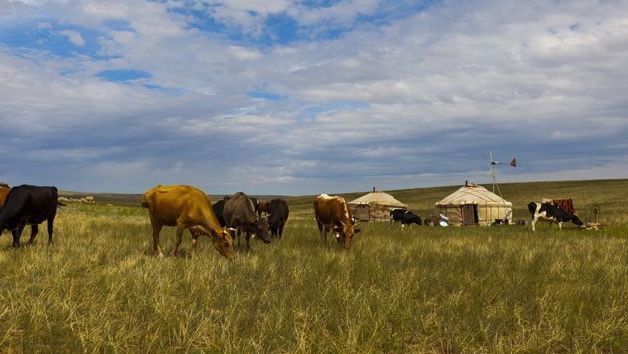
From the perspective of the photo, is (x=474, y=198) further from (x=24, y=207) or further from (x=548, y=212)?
(x=24, y=207)

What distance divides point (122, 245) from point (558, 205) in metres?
31.6

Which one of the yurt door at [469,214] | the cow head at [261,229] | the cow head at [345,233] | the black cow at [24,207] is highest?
the black cow at [24,207]

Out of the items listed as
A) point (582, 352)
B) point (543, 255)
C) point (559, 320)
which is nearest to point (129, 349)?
point (582, 352)

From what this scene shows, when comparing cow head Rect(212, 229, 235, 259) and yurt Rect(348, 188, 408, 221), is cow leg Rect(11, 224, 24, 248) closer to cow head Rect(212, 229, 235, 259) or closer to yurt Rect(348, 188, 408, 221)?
cow head Rect(212, 229, 235, 259)

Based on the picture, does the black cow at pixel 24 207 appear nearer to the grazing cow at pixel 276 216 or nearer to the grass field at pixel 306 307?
the grass field at pixel 306 307

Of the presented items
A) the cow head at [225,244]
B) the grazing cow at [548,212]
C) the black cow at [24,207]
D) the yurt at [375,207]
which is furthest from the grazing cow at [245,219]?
A: the yurt at [375,207]

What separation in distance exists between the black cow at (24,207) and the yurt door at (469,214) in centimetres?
3657

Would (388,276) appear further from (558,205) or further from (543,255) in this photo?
(558,205)

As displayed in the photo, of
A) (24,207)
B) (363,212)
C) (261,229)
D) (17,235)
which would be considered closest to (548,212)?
(363,212)

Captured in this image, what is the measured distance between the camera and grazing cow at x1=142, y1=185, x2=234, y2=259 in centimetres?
1209

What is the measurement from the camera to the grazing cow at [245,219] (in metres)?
14.1

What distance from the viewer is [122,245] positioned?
14.3m

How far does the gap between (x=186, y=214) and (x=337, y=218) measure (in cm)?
643

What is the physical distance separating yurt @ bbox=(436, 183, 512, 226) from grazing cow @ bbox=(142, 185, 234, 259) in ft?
111
